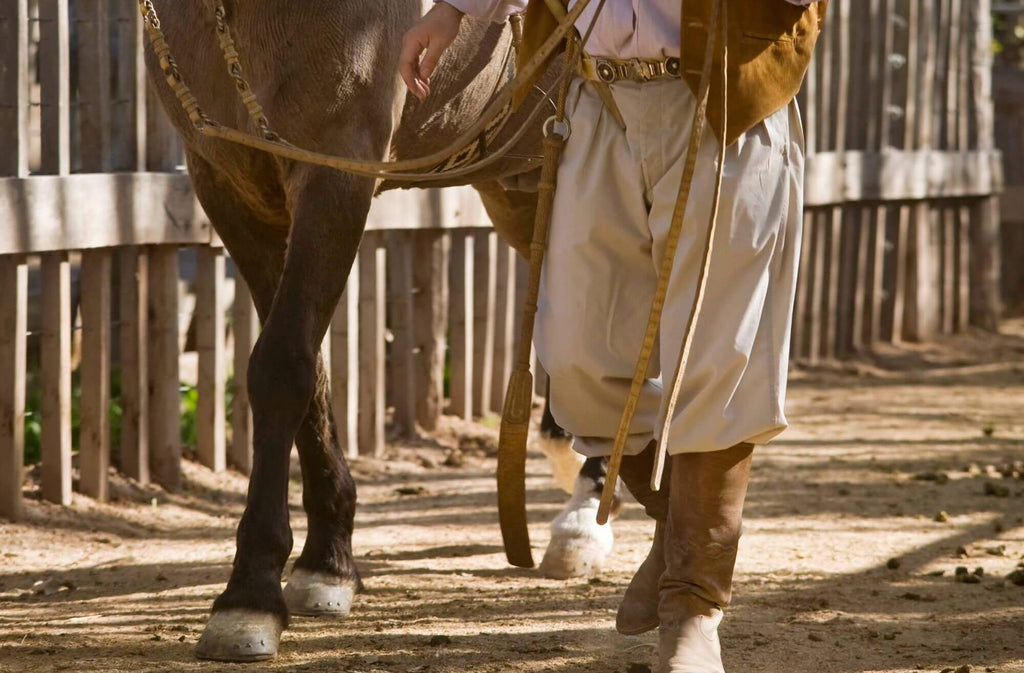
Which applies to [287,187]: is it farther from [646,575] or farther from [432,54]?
[646,575]

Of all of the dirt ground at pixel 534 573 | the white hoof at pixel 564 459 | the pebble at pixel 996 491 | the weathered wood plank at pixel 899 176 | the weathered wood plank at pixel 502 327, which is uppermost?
the weathered wood plank at pixel 899 176

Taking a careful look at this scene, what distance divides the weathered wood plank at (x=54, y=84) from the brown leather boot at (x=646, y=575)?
234 cm

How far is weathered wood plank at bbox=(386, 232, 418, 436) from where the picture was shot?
5.95 meters

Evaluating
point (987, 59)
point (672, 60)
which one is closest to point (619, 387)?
point (672, 60)

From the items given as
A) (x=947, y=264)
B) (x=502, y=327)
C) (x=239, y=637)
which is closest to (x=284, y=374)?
(x=239, y=637)

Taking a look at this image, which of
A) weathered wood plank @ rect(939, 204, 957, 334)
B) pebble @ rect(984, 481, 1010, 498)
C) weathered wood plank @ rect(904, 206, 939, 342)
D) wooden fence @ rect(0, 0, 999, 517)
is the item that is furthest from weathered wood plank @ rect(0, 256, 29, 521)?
weathered wood plank @ rect(939, 204, 957, 334)

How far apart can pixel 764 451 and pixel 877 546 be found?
5.19ft

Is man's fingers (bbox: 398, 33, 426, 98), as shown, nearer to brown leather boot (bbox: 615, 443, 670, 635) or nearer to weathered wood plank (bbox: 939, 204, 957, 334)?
brown leather boot (bbox: 615, 443, 670, 635)

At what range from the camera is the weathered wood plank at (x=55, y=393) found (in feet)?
15.1

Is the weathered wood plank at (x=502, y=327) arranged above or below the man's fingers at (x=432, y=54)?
below

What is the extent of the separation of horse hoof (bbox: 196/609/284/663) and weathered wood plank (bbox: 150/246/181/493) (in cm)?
201

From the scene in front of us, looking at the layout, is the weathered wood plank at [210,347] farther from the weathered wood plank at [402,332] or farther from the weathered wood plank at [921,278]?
the weathered wood plank at [921,278]

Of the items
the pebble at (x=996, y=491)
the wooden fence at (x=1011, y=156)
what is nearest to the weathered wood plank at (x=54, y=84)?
the pebble at (x=996, y=491)

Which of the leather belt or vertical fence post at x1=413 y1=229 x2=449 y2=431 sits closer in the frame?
the leather belt
